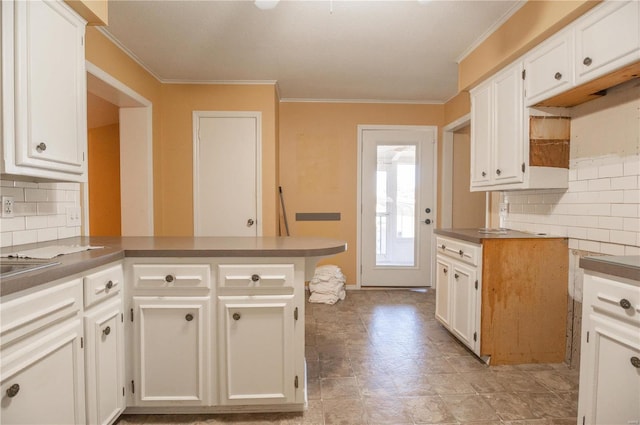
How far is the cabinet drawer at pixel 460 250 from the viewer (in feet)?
7.74

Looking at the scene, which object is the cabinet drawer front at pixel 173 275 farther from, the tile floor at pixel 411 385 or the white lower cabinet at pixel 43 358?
the tile floor at pixel 411 385

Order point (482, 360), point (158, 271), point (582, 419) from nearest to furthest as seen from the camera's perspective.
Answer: point (582, 419) < point (158, 271) < point (482, 360)

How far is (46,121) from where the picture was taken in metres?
1.60

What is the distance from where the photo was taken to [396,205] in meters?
4.46

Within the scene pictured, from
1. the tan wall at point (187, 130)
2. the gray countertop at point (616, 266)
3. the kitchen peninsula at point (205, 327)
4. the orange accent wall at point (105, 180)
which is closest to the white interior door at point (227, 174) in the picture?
the tan wall at point (187, 130)

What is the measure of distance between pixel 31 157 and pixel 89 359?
94 centimetres

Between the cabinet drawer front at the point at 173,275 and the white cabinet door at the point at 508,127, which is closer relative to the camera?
the cabinet drawer front at the point at 173,275

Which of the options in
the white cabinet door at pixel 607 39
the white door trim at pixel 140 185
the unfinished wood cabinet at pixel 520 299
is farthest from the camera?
the white door trim at pixel 140 185

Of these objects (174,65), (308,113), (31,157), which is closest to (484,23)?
(308,113)

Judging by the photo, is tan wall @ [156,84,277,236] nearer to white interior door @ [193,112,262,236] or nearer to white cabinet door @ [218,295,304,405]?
white interior door @ [193,112,262,236]

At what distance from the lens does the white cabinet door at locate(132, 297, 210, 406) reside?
170cm

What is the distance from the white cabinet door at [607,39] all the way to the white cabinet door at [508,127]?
20.1 inches

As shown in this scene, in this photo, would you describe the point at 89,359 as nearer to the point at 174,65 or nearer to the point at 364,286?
the point at 174,65

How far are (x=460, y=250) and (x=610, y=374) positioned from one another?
132 cm
